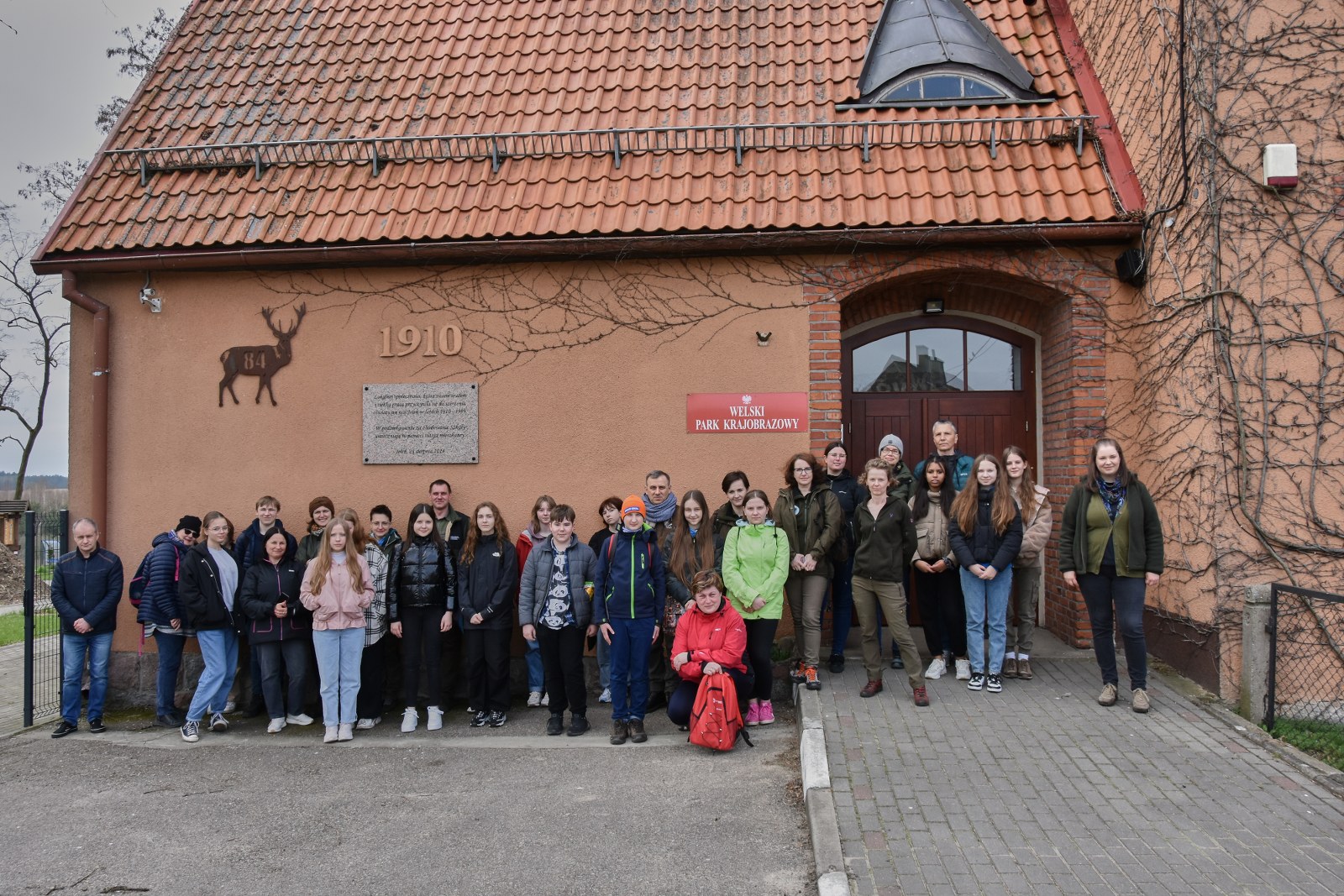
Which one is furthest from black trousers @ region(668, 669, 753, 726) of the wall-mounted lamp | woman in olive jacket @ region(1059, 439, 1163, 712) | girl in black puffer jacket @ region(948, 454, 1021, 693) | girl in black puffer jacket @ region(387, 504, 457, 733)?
the wall-mounted lamp

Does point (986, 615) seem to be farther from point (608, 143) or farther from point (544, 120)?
point (544, 120)

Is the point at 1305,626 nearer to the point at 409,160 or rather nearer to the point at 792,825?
the point at 792,825

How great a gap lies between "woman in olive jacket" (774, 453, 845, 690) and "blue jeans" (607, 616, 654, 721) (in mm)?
1142

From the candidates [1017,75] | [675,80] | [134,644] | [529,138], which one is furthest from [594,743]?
[1017,75]

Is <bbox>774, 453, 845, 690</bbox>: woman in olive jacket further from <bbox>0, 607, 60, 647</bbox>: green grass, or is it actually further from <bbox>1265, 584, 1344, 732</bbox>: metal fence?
<bbox>0, 607, 60, 647</bbox>: green grass

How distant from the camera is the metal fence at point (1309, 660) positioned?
5.70 m

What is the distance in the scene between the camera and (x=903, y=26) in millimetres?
8625

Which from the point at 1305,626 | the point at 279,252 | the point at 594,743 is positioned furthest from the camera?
the point at 279,252

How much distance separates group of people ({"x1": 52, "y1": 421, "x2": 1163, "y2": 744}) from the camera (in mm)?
5941

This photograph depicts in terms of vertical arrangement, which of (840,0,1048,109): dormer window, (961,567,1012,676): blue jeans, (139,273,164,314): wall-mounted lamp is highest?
(840,0,1048,109): dormer window

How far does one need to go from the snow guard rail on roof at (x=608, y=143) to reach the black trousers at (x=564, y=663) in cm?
438

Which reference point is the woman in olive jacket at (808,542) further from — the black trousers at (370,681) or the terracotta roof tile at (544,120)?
the black trousers at (370,681)

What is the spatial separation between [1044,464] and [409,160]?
21.8ft

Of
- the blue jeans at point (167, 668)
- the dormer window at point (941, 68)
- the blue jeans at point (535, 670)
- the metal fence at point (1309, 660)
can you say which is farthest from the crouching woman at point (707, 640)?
the dormer window at point (941, 68)
